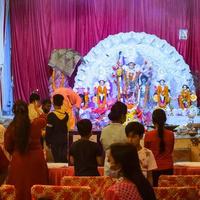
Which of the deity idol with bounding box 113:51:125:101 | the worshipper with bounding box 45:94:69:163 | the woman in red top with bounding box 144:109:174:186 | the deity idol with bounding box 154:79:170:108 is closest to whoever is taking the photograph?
the woman in red top with bounding box 144:109:174:186

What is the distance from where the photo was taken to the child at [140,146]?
4.41 m

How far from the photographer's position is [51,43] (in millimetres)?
14070

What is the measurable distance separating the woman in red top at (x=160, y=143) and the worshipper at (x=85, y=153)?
56 cm

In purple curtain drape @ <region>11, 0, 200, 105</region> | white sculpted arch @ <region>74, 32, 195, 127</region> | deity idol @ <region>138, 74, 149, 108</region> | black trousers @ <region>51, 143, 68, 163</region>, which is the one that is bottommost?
black trousers @ <region>51, 143, 68, 163</region>

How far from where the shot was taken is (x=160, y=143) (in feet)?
17.1

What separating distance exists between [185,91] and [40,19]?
381 centimetres

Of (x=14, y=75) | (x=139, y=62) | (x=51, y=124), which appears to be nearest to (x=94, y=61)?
(x=139, y=62)

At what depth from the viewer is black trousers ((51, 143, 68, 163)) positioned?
677 cm

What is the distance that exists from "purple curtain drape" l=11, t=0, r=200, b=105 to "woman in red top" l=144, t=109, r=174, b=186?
8.96 meters

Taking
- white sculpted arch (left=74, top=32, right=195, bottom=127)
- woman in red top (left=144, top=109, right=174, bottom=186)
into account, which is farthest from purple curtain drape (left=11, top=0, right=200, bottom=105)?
woman in red top (left=144, top=109, right=174, bottom=186)

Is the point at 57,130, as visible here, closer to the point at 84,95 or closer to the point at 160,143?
the point at 160,143

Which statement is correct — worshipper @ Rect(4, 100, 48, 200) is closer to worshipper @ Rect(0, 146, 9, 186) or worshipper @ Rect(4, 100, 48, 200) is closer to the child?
worshipper @ Rect(0, 146, 9, 186)

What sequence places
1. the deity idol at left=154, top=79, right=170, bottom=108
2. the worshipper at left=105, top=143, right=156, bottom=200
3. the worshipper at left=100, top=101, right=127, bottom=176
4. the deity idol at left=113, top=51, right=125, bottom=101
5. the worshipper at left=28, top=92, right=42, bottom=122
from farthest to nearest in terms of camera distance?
the deity idol at left=113, top=51, right=125, bottom=101 → the deity idol at left=154, top=79, right=170, bottom=108 → the worshipper at left=28, top=92, right=42, bottom=122 → the worshipper at left=100, top=101, right=127, bottom=176 → the worshipper at left=105, top=143, right=156, bottom=200

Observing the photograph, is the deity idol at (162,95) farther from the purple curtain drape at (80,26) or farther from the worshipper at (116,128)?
the worshipper at (116,128)
